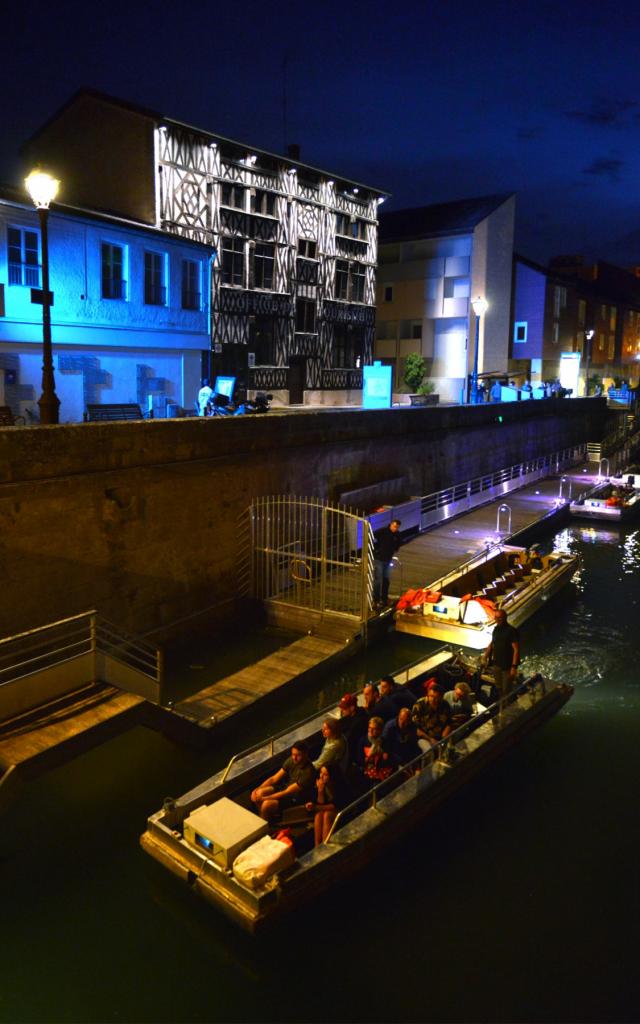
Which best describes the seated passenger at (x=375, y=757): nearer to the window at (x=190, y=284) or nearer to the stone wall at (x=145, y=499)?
the stone wall at (x=145, y=499)

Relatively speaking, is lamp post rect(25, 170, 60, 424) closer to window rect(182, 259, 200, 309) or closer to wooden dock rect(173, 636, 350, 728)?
wooden dock rect(173, 636, 350, 728)

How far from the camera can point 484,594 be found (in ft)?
60.1

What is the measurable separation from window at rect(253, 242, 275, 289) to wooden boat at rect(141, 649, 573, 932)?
2859 cm

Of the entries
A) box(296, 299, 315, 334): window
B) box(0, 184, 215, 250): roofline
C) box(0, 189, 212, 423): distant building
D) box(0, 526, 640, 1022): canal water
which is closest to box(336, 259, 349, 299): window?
box(296, 299, 315, 334): window

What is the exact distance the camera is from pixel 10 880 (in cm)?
921

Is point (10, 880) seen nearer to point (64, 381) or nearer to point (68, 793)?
point (68, 793)

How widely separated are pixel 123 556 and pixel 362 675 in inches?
199

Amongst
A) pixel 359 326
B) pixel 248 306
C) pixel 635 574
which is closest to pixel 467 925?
pixel 635 574

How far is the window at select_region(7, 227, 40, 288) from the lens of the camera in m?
22.5

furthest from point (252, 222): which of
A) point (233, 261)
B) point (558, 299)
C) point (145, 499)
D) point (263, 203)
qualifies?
point (558, 299)

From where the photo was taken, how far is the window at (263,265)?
36.9 metres

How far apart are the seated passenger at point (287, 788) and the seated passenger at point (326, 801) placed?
13cm

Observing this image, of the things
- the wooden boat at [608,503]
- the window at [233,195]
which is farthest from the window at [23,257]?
the wooden boat at [608,503]

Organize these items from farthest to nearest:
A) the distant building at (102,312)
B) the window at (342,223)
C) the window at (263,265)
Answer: the window at (342,223) < the window at (263,265) < the distant building at (102,312)
